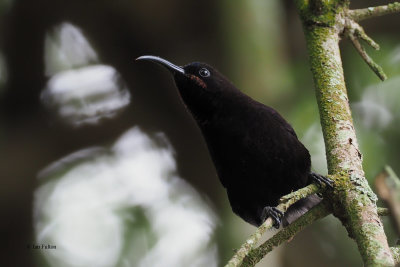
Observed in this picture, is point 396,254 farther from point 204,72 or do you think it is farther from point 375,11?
point 204,72

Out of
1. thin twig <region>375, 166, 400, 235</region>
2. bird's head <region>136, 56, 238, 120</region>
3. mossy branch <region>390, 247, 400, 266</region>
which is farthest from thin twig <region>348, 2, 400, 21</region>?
A: mossy branch <region>390, 247, 400, 266</region>

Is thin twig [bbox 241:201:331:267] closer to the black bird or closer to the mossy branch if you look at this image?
the mossy branch

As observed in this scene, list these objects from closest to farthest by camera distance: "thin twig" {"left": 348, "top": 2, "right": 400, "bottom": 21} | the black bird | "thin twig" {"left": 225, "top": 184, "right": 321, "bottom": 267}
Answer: "thin twig" {"left": 225, "top": 184, "right": 321, "bottom": 267} < "thin twig" {"left": 348, "top": 2, "right": 400, "bottom": 21} < the black bird

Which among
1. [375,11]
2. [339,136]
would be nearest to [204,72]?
[375,11]

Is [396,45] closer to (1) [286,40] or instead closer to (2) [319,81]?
(1) [286,40]

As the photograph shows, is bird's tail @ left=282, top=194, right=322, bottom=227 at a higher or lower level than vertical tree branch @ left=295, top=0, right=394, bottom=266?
lower
